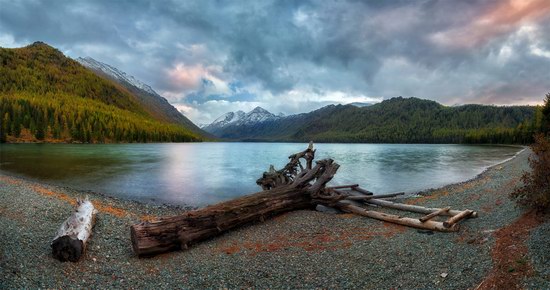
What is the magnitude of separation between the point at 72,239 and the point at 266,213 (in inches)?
345

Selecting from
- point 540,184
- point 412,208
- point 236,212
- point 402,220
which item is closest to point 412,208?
point 412,208

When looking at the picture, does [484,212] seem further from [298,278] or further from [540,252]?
[298,278]

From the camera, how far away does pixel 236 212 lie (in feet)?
48.3

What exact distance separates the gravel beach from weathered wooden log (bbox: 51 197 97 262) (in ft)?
1.11

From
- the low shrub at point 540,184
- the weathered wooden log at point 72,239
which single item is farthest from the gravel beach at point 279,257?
the low shrub at point 540,184

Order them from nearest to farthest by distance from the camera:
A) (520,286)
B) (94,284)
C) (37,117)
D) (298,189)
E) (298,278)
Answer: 1. (520,286)
2. (94,284)
3. (298,278)
4. (298,189)
5. (37,117)

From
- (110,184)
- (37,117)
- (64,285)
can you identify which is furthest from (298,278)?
(37,117)

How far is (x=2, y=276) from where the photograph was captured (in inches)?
318

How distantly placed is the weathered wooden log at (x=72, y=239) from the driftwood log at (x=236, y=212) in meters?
1.65

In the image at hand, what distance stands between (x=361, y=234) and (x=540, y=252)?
263 inches

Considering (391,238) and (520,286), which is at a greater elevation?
(520,286)

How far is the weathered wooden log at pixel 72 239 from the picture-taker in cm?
980

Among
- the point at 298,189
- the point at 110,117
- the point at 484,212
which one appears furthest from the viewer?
the point at 110,117

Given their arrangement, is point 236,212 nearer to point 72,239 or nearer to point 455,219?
point 72,239
